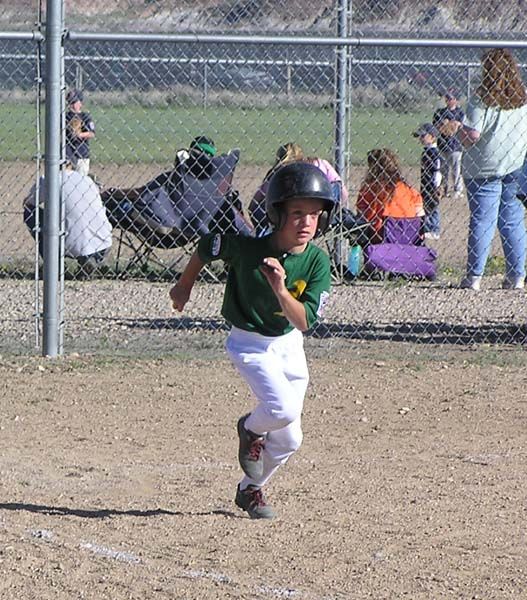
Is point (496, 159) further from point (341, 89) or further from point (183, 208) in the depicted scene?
point (183, 208)

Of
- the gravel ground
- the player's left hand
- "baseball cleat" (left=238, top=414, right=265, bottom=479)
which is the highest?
the player's left hand

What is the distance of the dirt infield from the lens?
466 cm

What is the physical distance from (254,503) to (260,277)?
94 cm

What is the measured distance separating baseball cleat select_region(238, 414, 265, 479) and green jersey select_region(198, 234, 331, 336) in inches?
16.9

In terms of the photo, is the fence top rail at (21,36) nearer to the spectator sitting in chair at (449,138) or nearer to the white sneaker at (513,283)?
the white sneaker at (513,283)

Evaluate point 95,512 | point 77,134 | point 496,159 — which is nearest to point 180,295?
point 95,512

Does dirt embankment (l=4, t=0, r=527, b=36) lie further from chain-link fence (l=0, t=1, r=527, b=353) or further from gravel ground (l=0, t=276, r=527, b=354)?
gravel ground (l=0, t=276, r=527, b=354)

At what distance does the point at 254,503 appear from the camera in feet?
17.6

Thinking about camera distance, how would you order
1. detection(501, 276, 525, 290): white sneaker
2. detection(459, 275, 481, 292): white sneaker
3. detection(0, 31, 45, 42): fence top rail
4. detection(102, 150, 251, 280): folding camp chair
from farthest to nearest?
detection(102, 150, 251, 280): folding camp chair → detection(501, 276, 525, 290): white sneaker → detection(459, 275, 481, 292): white sneaker → detection(0, 31, 45, 42): fence top rail

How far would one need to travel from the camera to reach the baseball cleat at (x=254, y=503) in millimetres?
5359

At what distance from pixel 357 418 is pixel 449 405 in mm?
612

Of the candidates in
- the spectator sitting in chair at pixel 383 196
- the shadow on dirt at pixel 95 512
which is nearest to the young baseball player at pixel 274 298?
the shadow on dirt at pixel 95 512

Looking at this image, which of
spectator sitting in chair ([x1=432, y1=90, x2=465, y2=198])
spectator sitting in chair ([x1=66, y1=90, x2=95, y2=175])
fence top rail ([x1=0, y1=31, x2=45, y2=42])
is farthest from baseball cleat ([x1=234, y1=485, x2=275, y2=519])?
spectator sitting in chair ([x1=432, y1=90, x2=465, y2=198])

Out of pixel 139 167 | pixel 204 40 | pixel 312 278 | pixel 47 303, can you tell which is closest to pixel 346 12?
pixel 204 40
